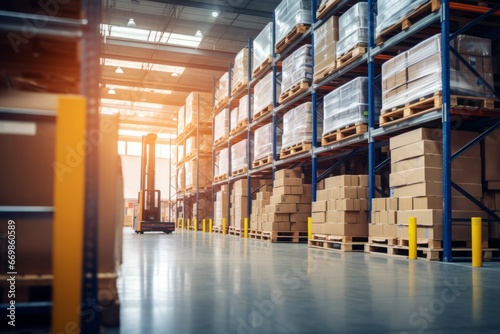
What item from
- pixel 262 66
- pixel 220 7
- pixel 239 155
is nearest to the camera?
pixel 262 66

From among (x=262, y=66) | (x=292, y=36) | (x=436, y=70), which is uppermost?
(x=292, y=36)

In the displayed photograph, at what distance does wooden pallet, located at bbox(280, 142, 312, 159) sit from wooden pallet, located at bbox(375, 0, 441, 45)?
2911 mm

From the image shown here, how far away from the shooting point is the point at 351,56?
28.3 feet

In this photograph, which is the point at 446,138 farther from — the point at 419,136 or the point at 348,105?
the point at 348,105

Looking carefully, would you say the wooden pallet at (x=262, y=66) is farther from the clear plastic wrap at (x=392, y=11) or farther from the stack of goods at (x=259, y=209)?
the clear plastic wrap at (x=392, y=11)

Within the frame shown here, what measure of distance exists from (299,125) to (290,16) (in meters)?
2.60

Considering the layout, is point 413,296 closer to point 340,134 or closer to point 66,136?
point 66,136

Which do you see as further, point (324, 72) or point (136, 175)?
point (136, 175)

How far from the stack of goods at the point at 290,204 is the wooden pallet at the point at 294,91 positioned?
5.55 ft

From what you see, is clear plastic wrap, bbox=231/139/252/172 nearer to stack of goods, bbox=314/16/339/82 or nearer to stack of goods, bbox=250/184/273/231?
stack of goods, bbox=250/184/273/231

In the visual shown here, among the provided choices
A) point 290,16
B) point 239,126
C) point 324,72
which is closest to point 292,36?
point 290,16

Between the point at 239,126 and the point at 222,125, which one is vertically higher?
the point at 222,125

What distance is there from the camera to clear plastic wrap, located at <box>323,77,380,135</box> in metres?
8.25

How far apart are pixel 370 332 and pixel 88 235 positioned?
4.61 feet
